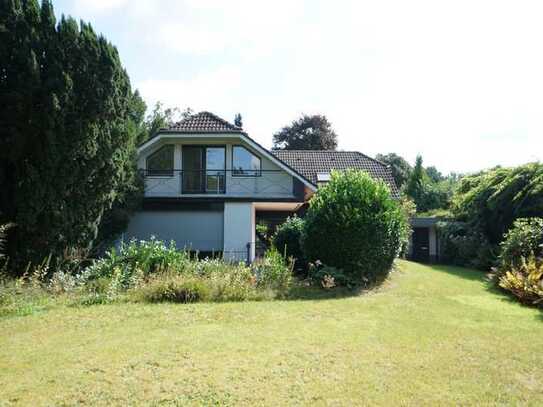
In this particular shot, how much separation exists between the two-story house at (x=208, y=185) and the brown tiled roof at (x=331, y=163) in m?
4.84

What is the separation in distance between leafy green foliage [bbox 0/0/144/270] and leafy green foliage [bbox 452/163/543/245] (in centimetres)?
1697

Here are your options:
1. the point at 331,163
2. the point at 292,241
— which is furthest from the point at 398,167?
the point at 292,241

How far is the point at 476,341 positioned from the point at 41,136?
10634 millimetres

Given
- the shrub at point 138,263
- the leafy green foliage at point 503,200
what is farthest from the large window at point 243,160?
the leafy green foliage at point 503,200

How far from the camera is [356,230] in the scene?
37.9 feet

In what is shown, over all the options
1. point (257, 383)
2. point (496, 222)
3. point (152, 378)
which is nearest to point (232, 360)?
point (257, 383)

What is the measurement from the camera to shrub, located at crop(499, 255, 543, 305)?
9.98 metres

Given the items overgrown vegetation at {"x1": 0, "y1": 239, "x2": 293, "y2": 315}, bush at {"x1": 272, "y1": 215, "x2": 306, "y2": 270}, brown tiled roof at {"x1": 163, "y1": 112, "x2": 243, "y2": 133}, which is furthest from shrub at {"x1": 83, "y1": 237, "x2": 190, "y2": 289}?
brown tiled roof at {"x1": 163, "y1": 112, "x2": 243, "y2": 133}

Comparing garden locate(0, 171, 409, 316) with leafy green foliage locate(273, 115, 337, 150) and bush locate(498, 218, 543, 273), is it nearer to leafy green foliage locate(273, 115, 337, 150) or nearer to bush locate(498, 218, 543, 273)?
bush locate(498, 218, 543, 273)

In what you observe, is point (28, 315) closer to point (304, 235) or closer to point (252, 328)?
point (252, 328)

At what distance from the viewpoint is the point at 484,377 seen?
533 cm

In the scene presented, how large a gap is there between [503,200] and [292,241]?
1135 centimetres

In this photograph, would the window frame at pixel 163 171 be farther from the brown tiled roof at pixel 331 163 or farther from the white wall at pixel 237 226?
the brown tiled roof at pixel 331 163

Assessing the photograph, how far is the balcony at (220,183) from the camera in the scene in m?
18.1
